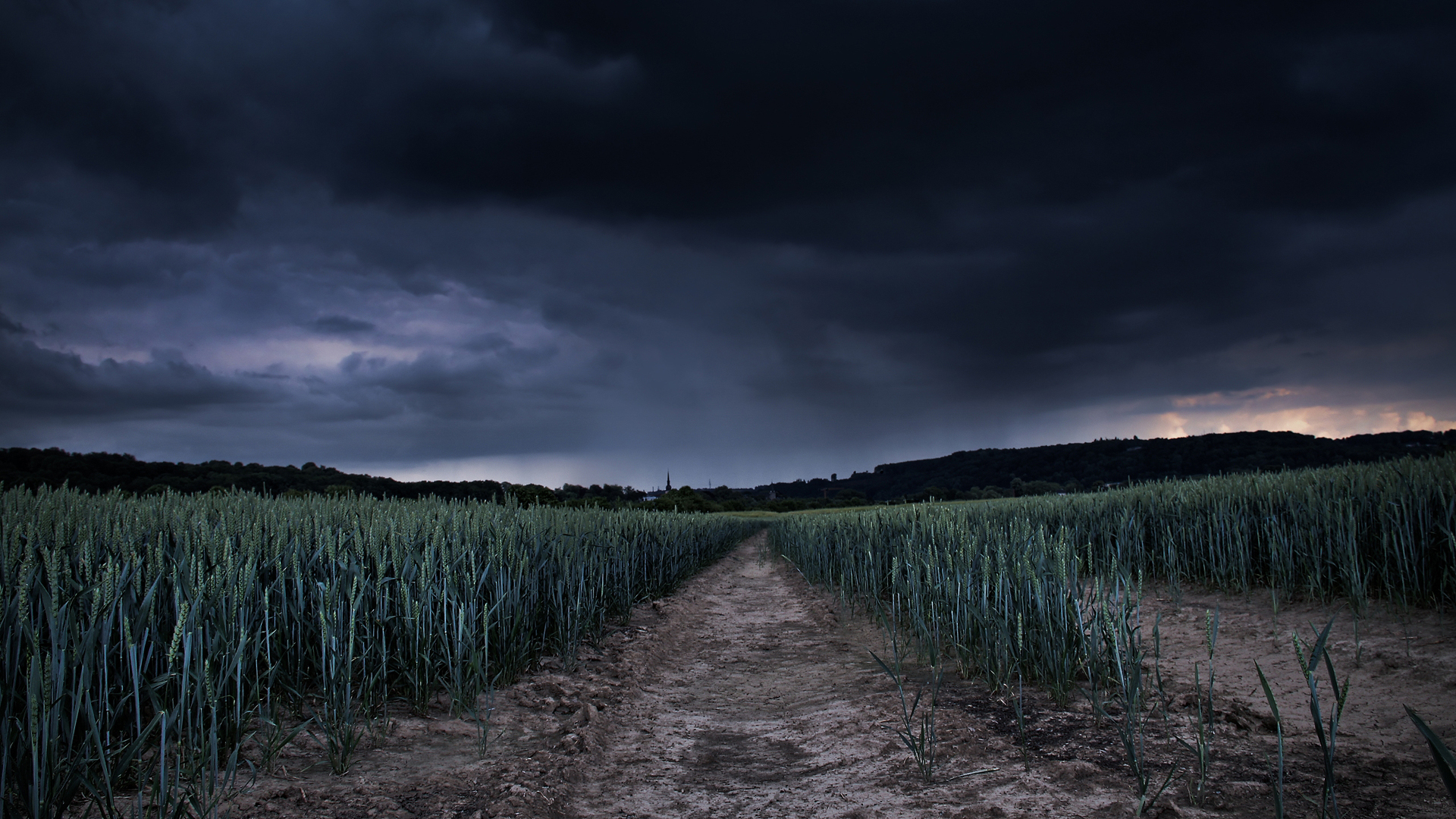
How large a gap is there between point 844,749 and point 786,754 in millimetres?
366

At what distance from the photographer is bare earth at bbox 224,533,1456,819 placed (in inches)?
113

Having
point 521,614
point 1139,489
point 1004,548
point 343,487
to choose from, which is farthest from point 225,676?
point 343,487

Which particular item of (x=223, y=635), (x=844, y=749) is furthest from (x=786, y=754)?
(x=223, y=635)

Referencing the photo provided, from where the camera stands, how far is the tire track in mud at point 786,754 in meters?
2.99

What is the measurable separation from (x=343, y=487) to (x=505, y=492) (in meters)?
13.5

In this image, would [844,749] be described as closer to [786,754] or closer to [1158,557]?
[786,754]

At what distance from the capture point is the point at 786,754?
3.84 meters

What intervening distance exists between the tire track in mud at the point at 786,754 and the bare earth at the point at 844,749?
0.02 meters

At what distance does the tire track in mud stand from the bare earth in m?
0.02

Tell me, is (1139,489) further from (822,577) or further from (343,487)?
(343,487)

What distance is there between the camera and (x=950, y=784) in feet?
10.2

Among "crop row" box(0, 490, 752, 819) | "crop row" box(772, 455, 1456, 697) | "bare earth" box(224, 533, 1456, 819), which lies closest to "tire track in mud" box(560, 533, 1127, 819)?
"bare earth" box(224, 533, 1456, 819)

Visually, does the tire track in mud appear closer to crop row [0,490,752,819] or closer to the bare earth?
the bare earth

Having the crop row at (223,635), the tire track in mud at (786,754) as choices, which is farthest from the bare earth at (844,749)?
the crop row at (223,635)
